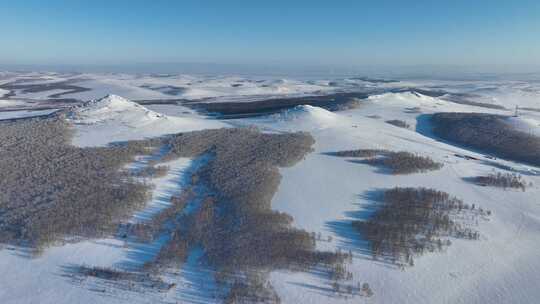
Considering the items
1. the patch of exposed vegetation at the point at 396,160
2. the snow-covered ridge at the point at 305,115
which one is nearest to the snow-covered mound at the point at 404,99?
the snow-covered ridge at the point at 305,115

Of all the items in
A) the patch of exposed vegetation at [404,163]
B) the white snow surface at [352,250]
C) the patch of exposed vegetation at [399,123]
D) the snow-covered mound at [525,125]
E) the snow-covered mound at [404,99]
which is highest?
the snow-covered mound at [404,99]

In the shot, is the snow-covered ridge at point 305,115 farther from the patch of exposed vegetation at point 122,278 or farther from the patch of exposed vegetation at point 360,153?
the patch of exposed vegetation at point 122,278

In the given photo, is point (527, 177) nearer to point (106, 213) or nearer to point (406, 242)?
point (406, 242)

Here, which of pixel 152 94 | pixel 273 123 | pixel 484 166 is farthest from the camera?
pixel 152 94

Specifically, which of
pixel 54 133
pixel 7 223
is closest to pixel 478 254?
pixel 7 223

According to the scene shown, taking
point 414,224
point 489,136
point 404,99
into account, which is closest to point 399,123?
point 489,136

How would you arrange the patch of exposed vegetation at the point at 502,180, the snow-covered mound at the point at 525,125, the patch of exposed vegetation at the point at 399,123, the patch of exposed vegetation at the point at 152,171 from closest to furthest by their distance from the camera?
1. the patch of exposed vegetation at the point at 502,180
2. the patch of exposed vegetation at the point at 152,171
3. the snow-covered mound at the point at 525,125
4. the patch of exposed vegetation at the point at 399,123
